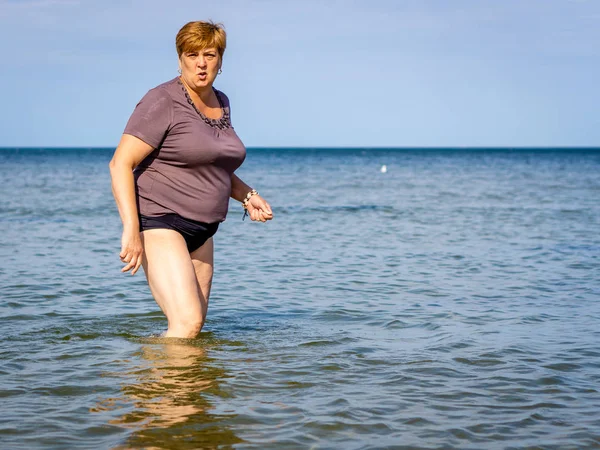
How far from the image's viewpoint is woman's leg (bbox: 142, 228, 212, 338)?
4.64 m

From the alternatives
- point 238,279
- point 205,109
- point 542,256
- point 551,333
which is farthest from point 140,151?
point 542,256

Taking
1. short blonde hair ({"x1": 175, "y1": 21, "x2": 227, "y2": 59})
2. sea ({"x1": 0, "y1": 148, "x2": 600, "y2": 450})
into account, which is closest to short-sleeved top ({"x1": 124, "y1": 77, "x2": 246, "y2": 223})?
short blonde hair ({"x1": 175, "y1": 21, "x2": 227, "y2": 59})

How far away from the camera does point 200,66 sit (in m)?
4.55

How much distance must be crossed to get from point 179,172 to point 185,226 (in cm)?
33

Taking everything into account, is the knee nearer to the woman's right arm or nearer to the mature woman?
the mature woman

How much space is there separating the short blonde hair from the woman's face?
3 centimetres

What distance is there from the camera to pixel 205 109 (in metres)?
4.75

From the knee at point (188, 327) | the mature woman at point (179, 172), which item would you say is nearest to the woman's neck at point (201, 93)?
the mature woman at point (179, 172)

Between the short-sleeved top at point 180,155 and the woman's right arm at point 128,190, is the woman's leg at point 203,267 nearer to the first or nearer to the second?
the short-sleeved top at point 180,155

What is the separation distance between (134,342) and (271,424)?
2035 millimetres

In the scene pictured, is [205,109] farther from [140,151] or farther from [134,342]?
[134,342]

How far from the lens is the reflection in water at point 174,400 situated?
3.76 m

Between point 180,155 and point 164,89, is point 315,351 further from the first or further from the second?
point 164,89

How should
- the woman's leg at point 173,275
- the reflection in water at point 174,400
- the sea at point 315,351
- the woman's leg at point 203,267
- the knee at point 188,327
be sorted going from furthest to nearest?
the woman's leg at point 203,267, the knee at point 188,327, the woman's leg at point 173,275, the sea at point 315,351, the reflection in water at point 174,400
